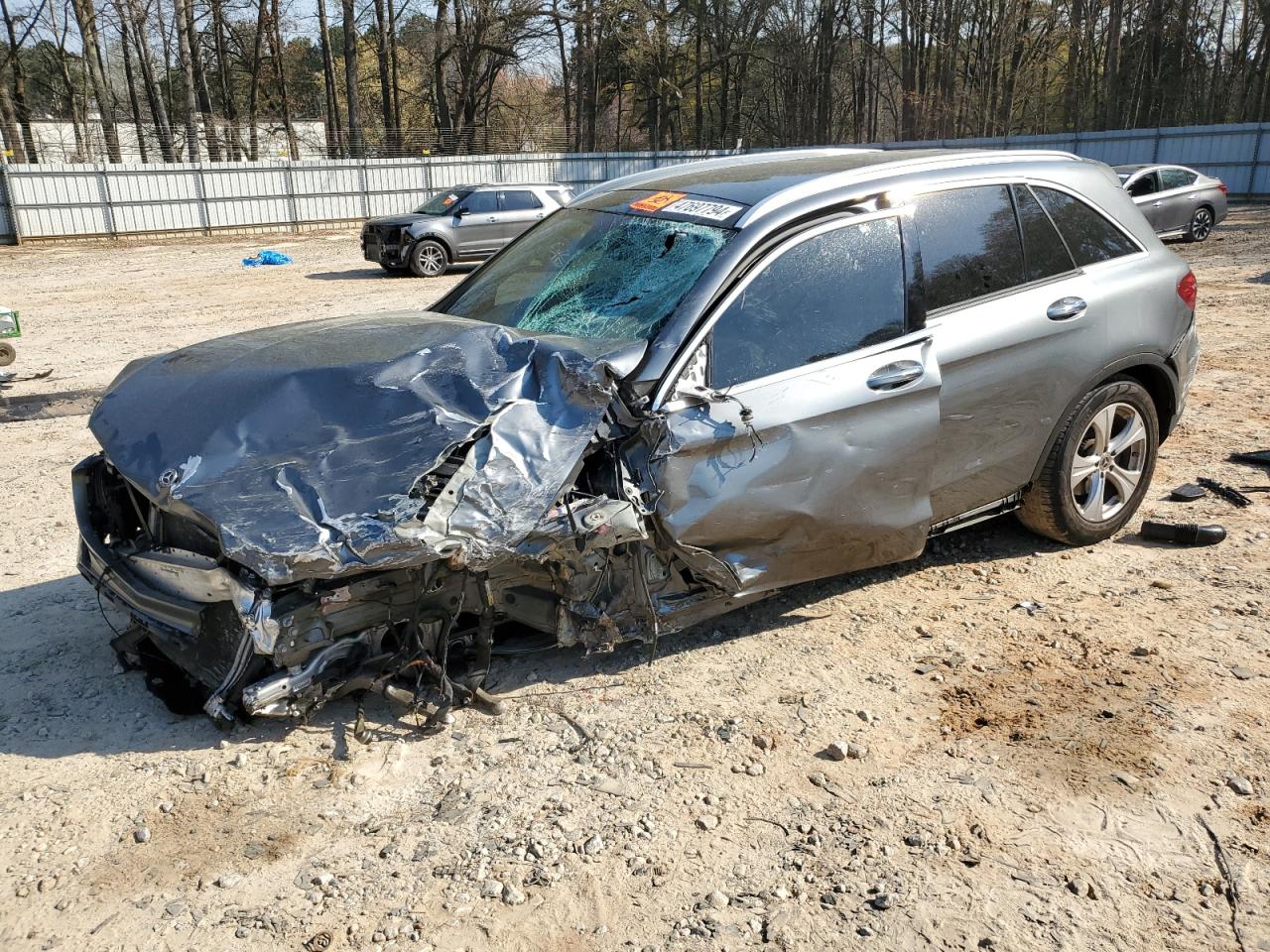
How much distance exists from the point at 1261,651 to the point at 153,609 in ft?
14.1

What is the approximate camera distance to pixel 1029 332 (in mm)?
4504

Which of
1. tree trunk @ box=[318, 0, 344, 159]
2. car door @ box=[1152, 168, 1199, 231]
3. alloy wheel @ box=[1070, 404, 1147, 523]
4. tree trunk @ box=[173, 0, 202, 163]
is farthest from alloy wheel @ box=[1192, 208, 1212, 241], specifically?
tree trunk @ box=[173, 0, 202, 163]

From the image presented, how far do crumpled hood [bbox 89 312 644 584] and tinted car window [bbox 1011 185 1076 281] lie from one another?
7.04 feet

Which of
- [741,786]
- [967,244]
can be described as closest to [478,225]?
[967,244]

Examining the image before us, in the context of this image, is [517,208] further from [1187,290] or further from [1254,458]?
[1187,290]

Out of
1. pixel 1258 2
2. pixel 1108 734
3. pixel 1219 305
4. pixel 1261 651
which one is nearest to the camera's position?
pixel 1108 734

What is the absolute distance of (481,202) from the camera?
18547 mm

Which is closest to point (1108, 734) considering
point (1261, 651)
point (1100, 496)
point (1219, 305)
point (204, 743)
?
point (1261, 651)

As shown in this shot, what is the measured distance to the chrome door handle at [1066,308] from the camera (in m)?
4.59

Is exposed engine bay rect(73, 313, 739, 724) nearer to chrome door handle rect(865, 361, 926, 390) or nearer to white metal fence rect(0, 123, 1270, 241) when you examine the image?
chrome door handle rect(865, 361, 926, 390)

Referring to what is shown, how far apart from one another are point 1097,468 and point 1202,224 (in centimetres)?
1656

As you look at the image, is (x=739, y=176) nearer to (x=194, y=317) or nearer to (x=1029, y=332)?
(x=1029, y=332)

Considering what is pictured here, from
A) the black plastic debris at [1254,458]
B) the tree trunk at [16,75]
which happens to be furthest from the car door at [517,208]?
the tree trunk at [16,75]

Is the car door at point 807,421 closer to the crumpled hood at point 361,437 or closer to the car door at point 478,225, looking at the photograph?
the crumpled hood at point 361,437
